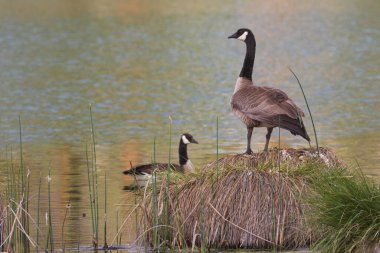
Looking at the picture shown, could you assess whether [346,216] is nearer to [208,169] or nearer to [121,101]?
[208,169]

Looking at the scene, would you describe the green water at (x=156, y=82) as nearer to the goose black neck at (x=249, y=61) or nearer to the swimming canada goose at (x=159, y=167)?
the swimming canada goose at (x=159, y=167)

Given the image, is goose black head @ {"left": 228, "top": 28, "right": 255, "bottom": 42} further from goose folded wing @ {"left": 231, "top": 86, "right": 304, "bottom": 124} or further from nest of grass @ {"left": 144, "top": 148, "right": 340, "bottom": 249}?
nest of grass @ {"left": 144, "top": 148, "right": 340, "bottom": 249}

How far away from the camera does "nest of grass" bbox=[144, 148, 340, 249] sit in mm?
11391

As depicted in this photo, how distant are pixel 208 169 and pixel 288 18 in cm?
5496

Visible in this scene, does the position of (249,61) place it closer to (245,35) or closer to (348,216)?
(245,35)

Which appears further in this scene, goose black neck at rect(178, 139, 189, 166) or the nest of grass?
goose black neck at rect(178, 139, 189, 166)

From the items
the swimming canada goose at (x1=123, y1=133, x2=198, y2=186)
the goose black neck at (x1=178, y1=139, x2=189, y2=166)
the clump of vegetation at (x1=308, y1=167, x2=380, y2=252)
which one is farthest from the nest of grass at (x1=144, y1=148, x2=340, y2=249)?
the goose black neck at (x1=178, y1=139, x2=189, y2=166)

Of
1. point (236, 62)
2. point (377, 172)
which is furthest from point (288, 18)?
point (377, 172)

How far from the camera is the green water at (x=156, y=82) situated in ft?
64.3

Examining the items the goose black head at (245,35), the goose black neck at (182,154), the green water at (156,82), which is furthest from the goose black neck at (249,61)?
the goose black neck at (182,154)

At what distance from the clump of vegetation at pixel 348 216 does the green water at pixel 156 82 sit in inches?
108

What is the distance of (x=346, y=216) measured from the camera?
1018cm

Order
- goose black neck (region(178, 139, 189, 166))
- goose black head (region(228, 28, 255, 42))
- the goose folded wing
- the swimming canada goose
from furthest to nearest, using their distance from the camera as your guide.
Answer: goose black neck (region(178, 139, 189, 166))
the swimming canada goose
goose black head (region(228, 28, 255, 42))
the goose folded wing

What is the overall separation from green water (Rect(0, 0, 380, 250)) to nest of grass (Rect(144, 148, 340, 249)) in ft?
2.85
